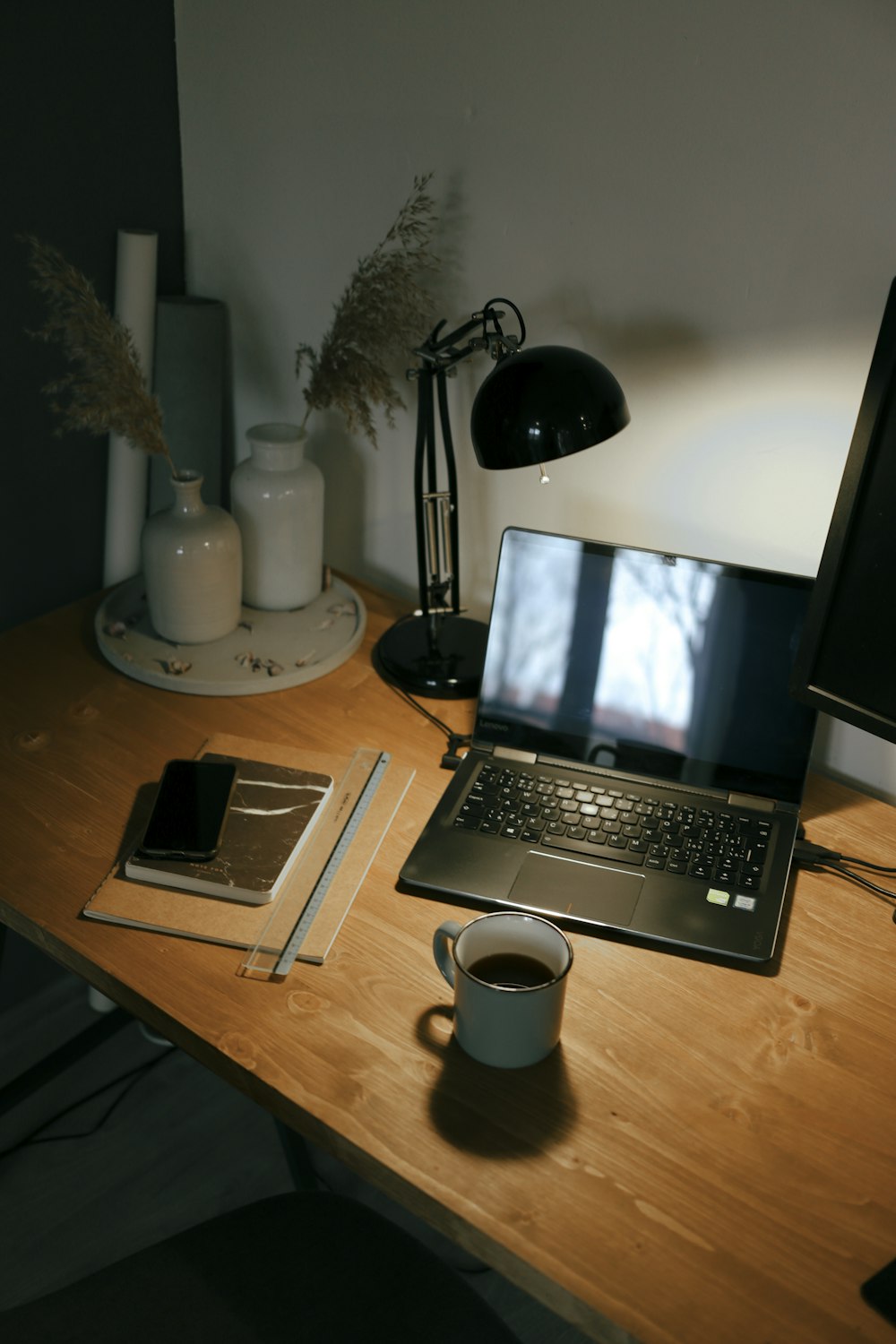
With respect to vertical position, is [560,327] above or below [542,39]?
below

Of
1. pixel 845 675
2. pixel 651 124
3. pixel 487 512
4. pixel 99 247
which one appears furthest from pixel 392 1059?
pixel 99 247

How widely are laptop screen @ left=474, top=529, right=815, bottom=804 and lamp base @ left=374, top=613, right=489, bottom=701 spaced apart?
9 cm

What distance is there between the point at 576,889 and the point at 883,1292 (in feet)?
1.25

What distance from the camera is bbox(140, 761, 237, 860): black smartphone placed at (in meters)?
0.98

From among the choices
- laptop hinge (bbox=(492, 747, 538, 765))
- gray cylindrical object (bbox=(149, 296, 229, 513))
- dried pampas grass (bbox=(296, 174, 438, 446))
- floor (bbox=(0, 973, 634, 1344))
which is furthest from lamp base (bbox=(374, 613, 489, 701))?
floor (bbox=(0, 973, 634, 1344))

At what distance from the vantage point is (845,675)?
927mm

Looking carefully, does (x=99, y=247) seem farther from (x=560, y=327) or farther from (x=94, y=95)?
(x=560, y=327)

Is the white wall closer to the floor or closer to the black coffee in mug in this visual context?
the black coffee in mug

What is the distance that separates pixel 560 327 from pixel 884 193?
1.17 ft

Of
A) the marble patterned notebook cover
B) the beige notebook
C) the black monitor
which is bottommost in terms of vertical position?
the beige notebook

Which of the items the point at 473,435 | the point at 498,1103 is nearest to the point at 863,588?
the point at 473,435

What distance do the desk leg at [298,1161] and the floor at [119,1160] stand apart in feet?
0.21

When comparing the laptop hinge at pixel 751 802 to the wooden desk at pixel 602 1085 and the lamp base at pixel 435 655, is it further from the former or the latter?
the lamp base at pixel 435 655

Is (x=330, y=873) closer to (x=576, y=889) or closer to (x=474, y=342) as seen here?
(x=576, y=889)
